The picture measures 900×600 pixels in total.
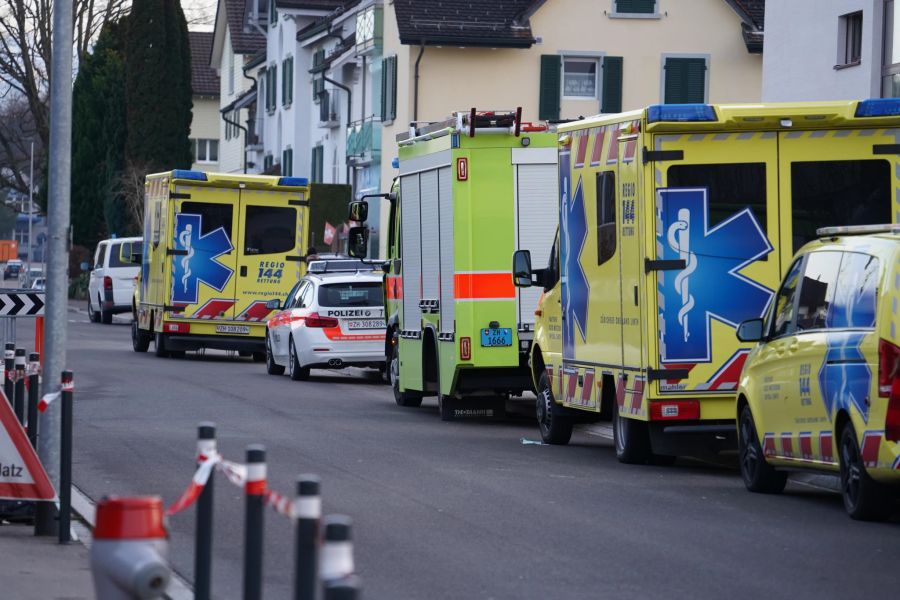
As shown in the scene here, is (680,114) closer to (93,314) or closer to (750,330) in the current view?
(750,330)

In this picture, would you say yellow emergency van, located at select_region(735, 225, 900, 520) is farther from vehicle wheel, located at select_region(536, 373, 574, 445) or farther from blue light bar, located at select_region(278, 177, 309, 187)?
blue light bar, located at select_region(278, 177, 309, 187)

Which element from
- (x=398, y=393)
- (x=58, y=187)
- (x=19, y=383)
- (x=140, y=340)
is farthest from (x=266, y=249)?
(x=58, y=187)

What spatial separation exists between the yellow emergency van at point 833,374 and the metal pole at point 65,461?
457 cm

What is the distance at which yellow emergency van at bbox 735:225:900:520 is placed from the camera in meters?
11.0

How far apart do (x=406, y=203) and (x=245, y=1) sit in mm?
58478

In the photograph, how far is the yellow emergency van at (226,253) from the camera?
104ft

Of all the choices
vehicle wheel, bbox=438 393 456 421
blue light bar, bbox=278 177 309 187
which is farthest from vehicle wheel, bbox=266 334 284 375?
vehicle wheel, bbox=438 393 456 421

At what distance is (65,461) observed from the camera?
1016 centimetres

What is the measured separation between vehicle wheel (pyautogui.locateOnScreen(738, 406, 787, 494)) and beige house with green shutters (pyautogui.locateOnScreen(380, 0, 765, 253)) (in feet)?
116

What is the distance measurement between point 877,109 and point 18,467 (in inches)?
283

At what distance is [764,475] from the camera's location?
43.0ft

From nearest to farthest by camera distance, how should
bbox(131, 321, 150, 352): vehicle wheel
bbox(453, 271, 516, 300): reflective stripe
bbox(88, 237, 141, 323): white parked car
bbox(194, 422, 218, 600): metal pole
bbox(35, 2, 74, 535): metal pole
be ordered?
bbox(194, 422, 218, 600): metal pole → bbox(35, 2, 74, 535): metal pole → bbox(453, 271, 516, 300): reflective stripe → bbox(131, 321, 150, 352): vehicle wheel → bbox(88, 237, 141, 323): white parked car

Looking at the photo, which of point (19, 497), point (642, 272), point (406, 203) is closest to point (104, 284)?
point (406, 203)

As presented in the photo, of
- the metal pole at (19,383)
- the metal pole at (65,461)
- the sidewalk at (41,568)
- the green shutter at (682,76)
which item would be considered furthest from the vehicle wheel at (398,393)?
the green shutter at (682,76)
